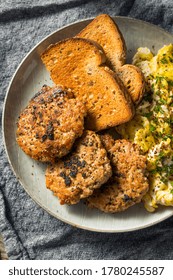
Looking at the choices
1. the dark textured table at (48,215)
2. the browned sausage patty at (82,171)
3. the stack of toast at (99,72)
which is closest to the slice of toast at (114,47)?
the stack of toast at (99,72)

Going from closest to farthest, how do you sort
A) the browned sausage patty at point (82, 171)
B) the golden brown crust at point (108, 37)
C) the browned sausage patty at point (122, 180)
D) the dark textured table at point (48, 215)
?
the browned sausage patty at point (82, 171), the browned sausage patty at point (122, 180), the golden brown crust at point (108, 37), the dark textured table at point (48, 215)

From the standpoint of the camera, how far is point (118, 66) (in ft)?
11.1

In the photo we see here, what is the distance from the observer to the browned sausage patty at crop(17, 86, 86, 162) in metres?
3.11

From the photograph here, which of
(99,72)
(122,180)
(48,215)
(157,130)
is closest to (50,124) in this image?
(99,72)

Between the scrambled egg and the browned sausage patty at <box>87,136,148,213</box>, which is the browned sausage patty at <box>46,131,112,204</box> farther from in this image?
the scrambled egg

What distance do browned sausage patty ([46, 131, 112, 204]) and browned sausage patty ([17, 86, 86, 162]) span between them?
8cm

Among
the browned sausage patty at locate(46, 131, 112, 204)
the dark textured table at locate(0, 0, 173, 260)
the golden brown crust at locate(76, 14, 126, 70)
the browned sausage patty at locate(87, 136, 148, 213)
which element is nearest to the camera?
the browned sausage patty at locate(46, 131, 112, 204)

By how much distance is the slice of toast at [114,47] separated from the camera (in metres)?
3.24

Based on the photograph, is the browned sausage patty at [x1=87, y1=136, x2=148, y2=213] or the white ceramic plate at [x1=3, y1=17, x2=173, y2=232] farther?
the white ceramic plate at [x1=3, y1=17, x2=173, y2=232]

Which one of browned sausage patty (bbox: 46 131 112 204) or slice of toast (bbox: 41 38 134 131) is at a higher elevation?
slice of toast (bbox: 41 38 134 131)

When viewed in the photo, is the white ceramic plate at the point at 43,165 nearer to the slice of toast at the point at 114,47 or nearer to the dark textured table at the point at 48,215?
the slice of toast at the point at 114,47

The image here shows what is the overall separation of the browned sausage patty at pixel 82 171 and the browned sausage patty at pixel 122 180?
0.53 feet

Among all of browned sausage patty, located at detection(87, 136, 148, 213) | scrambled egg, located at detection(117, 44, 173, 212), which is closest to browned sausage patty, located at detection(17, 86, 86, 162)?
browned sausage patty, located at detection(87, 136, 148, 213)
